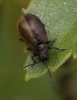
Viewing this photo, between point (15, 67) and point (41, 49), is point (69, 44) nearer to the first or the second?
point (41, 49)

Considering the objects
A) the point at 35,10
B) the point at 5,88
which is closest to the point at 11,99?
the point at 5,88

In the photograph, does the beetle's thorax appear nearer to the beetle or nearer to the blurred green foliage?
the beetle

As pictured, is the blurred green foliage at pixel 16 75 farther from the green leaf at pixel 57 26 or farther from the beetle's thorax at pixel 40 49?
the green leaf at pixel 57 26

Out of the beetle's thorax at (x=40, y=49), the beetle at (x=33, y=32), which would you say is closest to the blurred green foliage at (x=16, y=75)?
the beetle's thorax at (x=40, y=49)

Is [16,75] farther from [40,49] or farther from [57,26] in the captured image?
[57,26]

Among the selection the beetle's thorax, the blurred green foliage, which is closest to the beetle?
the beetle's thorax
